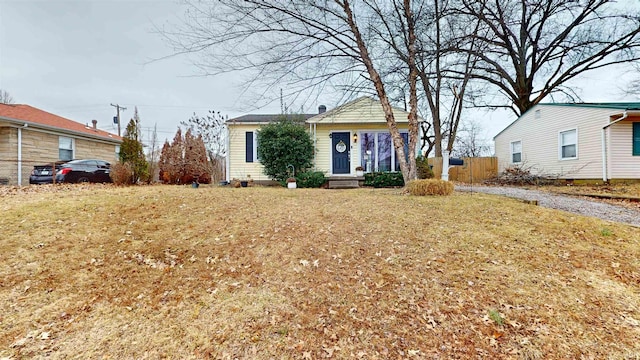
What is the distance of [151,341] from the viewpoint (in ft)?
7.23

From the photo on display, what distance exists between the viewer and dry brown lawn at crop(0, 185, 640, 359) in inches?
86.4

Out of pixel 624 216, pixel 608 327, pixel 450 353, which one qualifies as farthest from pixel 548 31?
pixel 450 353

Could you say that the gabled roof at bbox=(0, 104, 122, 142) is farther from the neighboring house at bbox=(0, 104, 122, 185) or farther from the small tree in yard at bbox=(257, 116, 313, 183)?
the small tree in yard at bbox=(257, 116, 313, 183)

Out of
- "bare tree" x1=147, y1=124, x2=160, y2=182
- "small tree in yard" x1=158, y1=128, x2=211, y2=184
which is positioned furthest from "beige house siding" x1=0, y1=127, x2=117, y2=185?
"small tree in yard" x1=158, y1=128, x2=211, y2=184

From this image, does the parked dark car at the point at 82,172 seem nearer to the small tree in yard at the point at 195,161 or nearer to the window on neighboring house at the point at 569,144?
the small tree in yard at the point at 195,161

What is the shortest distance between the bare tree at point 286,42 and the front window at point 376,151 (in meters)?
4.48

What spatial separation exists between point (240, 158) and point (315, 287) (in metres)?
10.9

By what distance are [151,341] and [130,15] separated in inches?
436

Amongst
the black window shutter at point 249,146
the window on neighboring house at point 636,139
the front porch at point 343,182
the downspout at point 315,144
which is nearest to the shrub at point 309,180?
the front porch at point 343,182

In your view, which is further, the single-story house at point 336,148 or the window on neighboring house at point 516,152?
the window on neighboring house at point 516,152

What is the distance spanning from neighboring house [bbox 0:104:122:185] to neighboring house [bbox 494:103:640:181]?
21.9 meters

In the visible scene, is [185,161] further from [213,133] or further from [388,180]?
[388,180]

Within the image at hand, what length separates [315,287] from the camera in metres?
2.88

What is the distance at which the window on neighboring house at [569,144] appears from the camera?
11680mm
